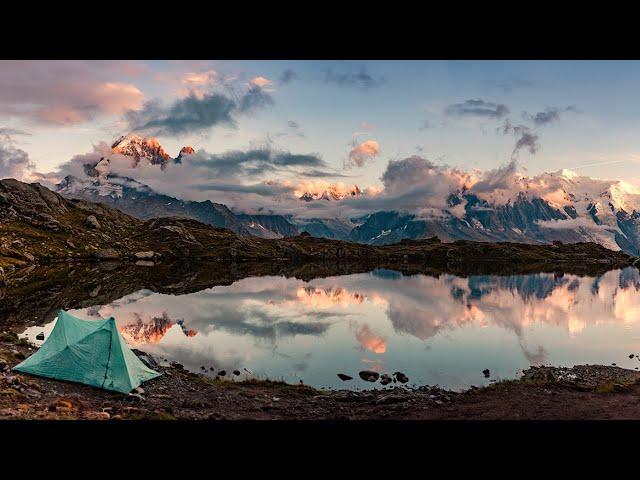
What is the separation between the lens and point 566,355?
148ft

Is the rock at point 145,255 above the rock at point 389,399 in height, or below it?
above

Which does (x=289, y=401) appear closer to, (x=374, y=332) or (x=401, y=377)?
(x=401, y=377)

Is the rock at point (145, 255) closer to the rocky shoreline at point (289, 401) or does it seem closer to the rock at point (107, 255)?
the rock at point (107, 255)

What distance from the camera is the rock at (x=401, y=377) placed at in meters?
33.9

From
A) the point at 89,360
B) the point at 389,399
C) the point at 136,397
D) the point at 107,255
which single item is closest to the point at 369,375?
the point at 389,399

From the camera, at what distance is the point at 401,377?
34.6 m

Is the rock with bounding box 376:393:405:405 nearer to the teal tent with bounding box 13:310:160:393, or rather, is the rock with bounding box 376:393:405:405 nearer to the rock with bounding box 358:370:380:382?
the rock with bounding box 358:370:380:382

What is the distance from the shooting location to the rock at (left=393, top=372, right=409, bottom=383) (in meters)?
33.9

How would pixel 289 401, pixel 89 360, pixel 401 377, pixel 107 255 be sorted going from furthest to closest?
pixel 107 255 < pixel 401 377 < pixel 289 401 < pixel 89 360

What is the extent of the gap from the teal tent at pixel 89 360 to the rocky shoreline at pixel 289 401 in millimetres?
616

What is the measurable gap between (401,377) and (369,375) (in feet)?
8.40

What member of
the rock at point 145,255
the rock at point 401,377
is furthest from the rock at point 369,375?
the rock at point 145,255

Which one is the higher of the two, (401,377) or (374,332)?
(374,332)
